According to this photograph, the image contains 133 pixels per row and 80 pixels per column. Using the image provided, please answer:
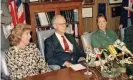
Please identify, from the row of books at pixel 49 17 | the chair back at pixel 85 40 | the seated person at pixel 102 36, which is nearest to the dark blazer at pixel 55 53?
the chair back at pixel 85 40

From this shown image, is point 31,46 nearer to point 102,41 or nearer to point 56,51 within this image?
point 56,51

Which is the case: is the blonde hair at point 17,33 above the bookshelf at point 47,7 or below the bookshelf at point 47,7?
below

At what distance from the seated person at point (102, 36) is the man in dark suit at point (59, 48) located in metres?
0.28

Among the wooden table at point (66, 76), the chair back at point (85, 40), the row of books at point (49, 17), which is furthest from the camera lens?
the row of books at point (49, 17)

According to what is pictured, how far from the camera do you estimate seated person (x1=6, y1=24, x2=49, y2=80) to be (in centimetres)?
239

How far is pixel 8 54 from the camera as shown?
7.84 feet

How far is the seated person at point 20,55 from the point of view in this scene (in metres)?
2.39

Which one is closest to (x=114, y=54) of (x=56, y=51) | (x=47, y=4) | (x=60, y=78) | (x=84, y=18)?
(x=60, y=78)

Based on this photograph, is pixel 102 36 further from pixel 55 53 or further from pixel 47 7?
pixel 47 7

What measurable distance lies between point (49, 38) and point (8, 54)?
61cm

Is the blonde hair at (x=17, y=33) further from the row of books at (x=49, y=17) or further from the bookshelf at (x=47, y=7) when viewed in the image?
the row of books at (x=49, y=17)

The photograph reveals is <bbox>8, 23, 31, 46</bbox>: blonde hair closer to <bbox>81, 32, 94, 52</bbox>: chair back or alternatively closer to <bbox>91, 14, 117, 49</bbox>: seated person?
<bbox>81, 32, 94, 52</bbox>: chair back

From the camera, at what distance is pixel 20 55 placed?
242 cm

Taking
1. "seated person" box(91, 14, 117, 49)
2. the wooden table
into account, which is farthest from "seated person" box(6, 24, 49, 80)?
"seated person" box(91, 14, 117, 49)
